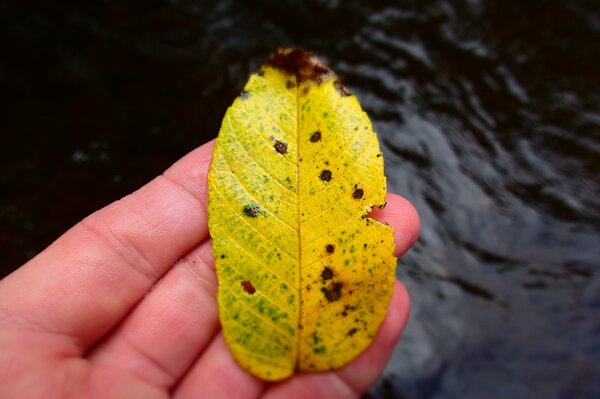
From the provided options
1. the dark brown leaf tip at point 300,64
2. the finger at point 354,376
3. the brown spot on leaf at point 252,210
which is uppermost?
the dark brown leaf tip at point 300,64

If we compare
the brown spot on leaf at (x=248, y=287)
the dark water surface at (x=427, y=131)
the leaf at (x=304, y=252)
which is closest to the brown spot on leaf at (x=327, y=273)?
the leaf at (x=304, y=252)

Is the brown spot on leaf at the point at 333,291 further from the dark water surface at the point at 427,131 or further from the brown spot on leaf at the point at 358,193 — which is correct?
the dark water surface at the point at 427,131

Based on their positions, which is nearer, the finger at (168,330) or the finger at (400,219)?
the finger at (168,330)

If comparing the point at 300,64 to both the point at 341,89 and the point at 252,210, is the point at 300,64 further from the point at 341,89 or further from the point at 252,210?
the point at 252,210

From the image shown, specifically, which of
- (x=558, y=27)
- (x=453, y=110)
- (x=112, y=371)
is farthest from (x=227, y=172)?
(x=558, y=27)

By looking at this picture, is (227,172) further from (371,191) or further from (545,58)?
(545,58)

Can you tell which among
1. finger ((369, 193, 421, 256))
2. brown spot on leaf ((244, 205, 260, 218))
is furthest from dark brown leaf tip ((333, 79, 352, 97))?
brown spot on leaf ((244, 205, 260, 218))

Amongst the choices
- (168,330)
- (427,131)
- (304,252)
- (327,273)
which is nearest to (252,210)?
(304,252)
